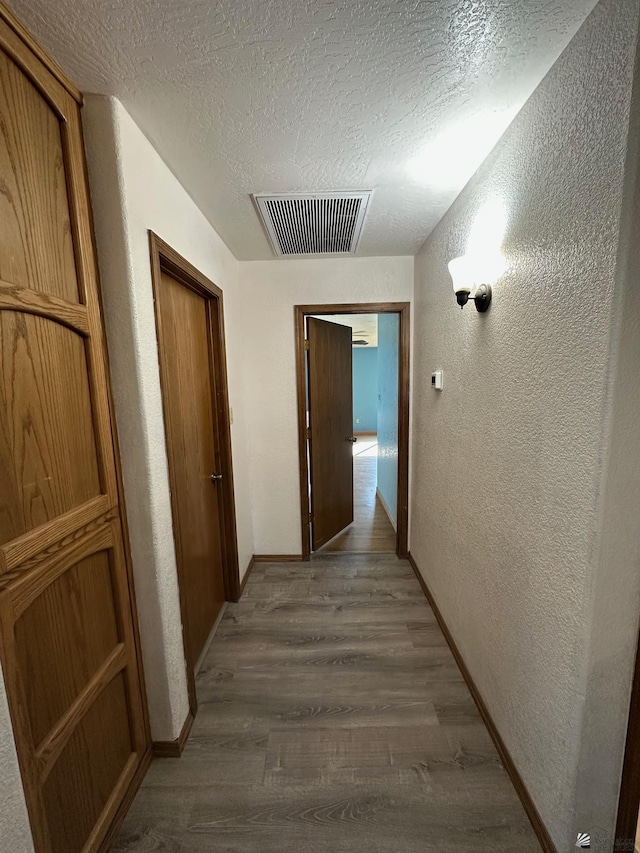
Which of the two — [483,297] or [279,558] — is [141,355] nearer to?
[483,297]

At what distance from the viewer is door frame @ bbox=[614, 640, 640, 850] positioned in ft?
2.74

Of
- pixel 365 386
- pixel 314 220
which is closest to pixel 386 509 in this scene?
pixel 314 220

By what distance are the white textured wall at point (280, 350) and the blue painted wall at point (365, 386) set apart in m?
6.18

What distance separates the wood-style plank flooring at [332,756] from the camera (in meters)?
1.08

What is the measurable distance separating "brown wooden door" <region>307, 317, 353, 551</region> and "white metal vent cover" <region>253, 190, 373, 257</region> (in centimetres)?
57

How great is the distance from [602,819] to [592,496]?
937 millimetres

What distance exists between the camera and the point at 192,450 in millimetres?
1741

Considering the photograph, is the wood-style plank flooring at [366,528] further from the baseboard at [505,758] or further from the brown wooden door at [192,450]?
the brown wooden door at [192,450]

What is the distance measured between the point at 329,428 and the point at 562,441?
213 cm

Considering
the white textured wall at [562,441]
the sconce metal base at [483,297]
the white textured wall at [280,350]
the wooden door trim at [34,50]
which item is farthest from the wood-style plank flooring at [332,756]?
the wooden door trim at [34,50]

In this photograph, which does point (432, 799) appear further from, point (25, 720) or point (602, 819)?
point (25, 720)

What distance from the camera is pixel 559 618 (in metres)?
0.96

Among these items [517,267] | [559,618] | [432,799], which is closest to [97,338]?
[517,267]

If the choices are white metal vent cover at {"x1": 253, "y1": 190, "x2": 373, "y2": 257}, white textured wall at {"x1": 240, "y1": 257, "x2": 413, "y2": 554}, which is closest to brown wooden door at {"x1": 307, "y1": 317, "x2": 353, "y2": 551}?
white textured wall at {"x1": 240, "y1": 257, "x2": 413, "y2": 554}
